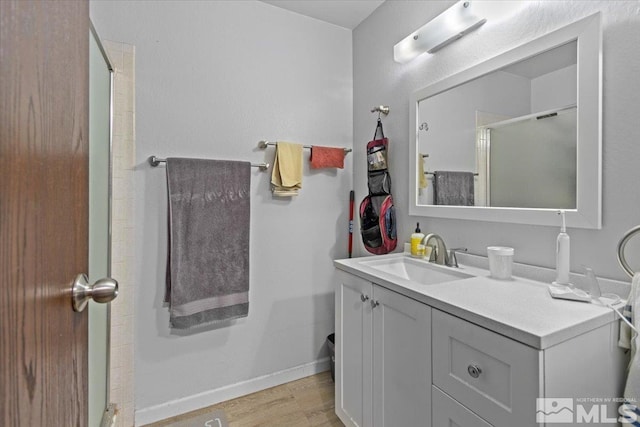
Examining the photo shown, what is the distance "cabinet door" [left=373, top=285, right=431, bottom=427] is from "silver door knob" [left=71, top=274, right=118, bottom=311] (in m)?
0.89

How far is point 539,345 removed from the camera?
0.72 m

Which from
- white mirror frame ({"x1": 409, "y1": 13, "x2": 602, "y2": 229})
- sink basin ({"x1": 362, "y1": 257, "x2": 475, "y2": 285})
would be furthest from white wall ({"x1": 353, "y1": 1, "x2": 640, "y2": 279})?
sink basin ({"x1": 362, "y1": 257, "x2": 475, "y2": 285})

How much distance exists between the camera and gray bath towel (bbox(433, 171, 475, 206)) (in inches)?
58.0

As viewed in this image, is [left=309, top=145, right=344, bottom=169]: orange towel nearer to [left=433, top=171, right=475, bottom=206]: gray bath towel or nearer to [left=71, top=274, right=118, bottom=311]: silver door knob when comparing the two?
[left=433, top=171, right=475, bottom=206]: gray bath towel

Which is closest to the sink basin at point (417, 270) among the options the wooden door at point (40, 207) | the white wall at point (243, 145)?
the white wall at point (243, 145)

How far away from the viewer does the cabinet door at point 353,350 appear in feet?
4.50

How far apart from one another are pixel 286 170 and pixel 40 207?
1.59m

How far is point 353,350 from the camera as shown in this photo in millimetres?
1475

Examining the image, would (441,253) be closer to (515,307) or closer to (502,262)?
(502,262)

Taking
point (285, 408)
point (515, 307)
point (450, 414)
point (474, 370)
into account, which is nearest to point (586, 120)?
point (515, 307)

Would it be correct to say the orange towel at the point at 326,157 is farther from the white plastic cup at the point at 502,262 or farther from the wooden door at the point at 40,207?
the wooden door at the point at 40,207

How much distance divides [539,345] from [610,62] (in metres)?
0.96

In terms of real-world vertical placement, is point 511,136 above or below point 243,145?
below

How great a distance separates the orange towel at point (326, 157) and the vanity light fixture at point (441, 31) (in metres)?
0.69
